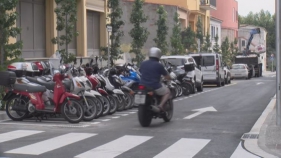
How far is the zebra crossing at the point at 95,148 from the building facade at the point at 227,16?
62.8 m

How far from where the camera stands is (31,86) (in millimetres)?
14883

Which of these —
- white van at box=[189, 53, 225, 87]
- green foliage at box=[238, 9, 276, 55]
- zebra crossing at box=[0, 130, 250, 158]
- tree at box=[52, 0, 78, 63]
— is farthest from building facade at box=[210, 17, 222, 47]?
zebra crossing at box=[0, 130, 250, 158]

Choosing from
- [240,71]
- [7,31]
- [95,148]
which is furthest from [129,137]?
[240,71]

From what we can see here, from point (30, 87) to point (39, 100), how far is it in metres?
0.39

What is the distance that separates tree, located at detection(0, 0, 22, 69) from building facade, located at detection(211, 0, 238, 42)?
57.2m

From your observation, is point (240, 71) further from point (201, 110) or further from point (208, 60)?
point (201, 110)

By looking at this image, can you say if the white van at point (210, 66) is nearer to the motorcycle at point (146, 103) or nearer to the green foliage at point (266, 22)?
the motorcycle at point (146, 103)

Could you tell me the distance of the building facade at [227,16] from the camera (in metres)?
76.4

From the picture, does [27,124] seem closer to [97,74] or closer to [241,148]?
[97,74]

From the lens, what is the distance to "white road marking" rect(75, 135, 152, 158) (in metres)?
10.2

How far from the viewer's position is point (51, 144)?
37.3ft

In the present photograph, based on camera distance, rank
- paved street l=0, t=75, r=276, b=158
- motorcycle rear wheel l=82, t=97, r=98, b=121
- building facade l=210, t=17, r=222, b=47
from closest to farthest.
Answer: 1. paved street l=0, t=75, r=276, b=158
2. motorcycle rear wheel l=82, t=97, r=98, b=121
3. building facade l=210, t=17, r=222, b=47

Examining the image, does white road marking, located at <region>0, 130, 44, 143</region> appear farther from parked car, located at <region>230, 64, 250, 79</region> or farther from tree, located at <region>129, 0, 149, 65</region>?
parked car, located at <region>230, 64, 250, 79</region>

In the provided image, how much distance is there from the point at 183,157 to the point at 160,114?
4.51 m
